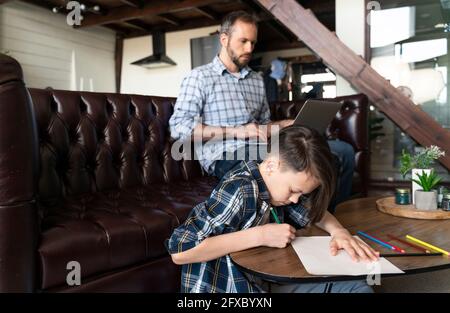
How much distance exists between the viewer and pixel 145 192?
5.89 feet

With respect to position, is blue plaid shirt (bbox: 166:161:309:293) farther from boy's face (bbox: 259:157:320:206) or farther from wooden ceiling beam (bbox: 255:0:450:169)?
wooden ceiling beam (bbox: 255:0:450:169)

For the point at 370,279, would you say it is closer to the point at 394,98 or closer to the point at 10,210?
the point at 10,210

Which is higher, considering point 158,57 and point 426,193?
point 158,57

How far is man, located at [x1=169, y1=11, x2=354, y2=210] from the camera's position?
1.98m

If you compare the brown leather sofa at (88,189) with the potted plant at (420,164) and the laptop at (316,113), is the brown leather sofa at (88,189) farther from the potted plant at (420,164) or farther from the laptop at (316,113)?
the potted plant at (420,164)

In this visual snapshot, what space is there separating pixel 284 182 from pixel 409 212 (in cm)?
66

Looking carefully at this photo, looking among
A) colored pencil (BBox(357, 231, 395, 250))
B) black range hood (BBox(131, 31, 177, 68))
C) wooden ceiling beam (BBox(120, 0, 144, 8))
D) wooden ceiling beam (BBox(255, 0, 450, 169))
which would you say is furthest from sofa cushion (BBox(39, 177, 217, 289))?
black range hood (BBox(131, 31, 177, 68))

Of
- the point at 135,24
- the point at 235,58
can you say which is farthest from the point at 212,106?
the point at 135,24

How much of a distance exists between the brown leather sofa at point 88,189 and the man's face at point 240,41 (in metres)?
0.53

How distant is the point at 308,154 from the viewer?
0.96m

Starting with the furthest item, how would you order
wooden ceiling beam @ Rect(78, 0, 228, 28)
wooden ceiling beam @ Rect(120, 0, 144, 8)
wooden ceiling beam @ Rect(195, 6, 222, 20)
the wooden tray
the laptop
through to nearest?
wooden ceiling beam @ Rect(195, 6, 222, 20)
wooden ceiling beam @ Rect(120, 0, 144, 8)
wooden ceiling beam @ Rect(78, 0, 228, 28)
the laptop
the wooden tray

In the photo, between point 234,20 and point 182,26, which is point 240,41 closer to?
point 234,20

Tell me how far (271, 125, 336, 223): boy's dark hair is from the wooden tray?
0.52 metres
